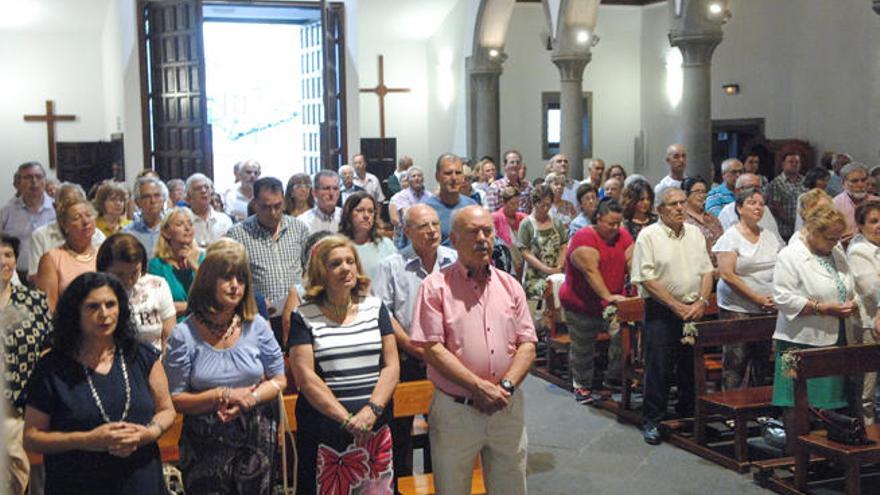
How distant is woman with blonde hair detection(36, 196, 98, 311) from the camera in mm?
4801

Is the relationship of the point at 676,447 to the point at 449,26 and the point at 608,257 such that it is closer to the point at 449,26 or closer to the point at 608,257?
the point at 608,257

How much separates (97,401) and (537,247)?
5205 millimetres

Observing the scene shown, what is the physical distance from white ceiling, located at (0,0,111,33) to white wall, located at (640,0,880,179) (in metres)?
10.4

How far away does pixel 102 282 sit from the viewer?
325 centimetres

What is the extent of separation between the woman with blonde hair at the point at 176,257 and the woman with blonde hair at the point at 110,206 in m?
1.44

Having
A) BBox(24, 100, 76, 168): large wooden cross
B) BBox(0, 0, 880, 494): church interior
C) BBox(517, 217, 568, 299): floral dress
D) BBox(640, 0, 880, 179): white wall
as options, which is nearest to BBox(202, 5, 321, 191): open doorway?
BBox(0, 0, 880, 494): church interior

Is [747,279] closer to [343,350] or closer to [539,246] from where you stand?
[539,246]

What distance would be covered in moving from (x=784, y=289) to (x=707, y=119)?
6.52 m

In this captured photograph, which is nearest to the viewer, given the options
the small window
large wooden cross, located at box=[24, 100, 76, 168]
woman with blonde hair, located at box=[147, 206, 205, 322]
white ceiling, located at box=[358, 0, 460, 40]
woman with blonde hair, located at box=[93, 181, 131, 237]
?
woman with blonde hair, located at box=[147, 206, 205, 322]

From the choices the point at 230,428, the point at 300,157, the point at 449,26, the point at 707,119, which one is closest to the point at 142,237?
the point at 230,428

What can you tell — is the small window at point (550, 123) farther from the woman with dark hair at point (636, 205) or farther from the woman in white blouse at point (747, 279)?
the woman in white blouse at point (747, 279)

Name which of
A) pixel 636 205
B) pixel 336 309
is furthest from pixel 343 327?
pixel 636 205

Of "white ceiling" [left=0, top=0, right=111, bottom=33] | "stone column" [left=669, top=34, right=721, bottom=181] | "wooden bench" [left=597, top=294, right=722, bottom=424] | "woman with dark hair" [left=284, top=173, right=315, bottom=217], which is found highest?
"white ceiling" [left=0, top=0, right=111, bottom=33]

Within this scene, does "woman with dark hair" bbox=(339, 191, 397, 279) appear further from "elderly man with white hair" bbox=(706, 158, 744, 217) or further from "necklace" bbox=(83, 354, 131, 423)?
"elderly man with white hair" bbox=(706, 158, 744, 217)
